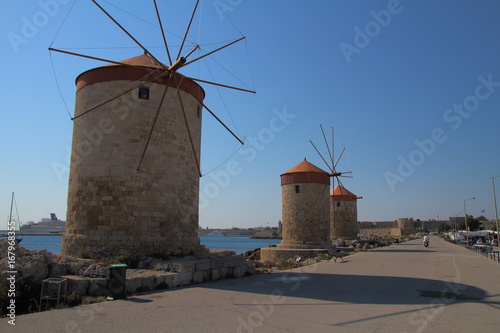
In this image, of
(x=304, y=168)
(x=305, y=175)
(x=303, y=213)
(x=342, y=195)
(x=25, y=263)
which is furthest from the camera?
(x=342, y=195)

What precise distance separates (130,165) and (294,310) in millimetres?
6428

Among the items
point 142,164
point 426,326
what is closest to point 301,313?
point 426,326

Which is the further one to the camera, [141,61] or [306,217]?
[306,217]

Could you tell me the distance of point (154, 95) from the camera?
35.4 feet

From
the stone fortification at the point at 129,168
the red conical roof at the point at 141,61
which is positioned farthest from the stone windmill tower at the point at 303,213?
the red conical roof at the point at 141,61

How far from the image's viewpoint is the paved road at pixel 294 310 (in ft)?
17.1

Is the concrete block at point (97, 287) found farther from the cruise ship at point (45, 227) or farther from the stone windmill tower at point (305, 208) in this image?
the cruise ship at point (45, 227)

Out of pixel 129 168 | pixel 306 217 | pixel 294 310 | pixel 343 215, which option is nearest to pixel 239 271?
pixel 129 168

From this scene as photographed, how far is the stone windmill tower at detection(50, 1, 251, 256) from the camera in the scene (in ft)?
32.6

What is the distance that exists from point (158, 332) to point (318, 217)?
891 inches

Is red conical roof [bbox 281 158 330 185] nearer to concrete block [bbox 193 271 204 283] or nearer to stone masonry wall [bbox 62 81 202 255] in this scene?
stone masonry wall [bbox 62 81 202 255]

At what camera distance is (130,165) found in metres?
10.2

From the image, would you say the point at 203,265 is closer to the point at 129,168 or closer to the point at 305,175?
Answer: the point at 129,168

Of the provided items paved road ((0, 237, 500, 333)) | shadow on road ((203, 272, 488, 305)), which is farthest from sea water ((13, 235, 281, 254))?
paved road ((0, 237, 500, 333))
